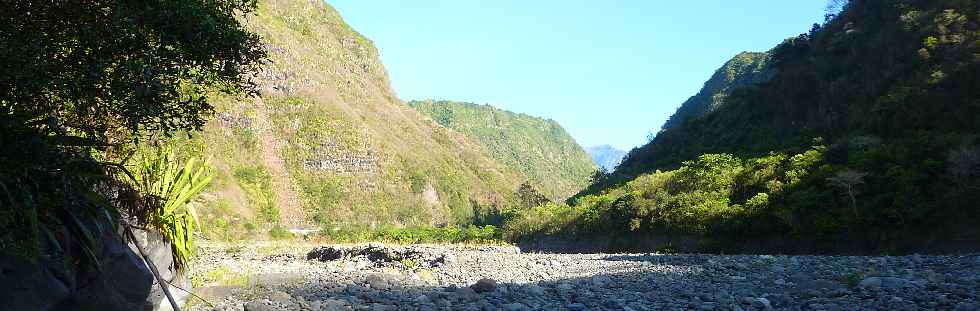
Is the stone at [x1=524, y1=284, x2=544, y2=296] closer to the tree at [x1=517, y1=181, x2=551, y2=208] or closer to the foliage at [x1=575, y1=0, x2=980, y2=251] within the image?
the foliage at [x1=575, y1=0, x2=980, y2=251]

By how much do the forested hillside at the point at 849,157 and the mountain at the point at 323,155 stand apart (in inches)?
1832

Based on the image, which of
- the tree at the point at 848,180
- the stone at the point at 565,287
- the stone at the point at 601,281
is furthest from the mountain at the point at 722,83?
the stone at the point at 565,287

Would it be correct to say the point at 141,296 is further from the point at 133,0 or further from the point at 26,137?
the point at 133,0

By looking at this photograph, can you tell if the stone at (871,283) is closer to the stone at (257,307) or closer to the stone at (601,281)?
the stone at (601,281)

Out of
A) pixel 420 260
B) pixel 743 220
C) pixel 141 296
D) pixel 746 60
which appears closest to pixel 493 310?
pixel 141 296

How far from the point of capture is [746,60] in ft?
404

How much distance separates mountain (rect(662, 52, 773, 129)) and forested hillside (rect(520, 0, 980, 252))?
46.4 m

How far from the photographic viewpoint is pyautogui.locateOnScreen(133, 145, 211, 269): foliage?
8.03 metres

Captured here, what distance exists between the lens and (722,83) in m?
115

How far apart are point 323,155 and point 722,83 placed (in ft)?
258

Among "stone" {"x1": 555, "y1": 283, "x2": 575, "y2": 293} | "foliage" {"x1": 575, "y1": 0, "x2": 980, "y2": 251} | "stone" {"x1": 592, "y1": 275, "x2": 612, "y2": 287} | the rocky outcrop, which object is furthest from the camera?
"foliage" {"x1": 575, "y1": 0, "x2": 980, "y2": 251}

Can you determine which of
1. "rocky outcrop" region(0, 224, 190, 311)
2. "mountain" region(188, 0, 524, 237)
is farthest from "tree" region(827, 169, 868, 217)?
"mountain" region(188, 0, 524, 237)

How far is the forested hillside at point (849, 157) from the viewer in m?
20.1

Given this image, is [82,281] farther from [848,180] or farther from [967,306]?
[848,180]
